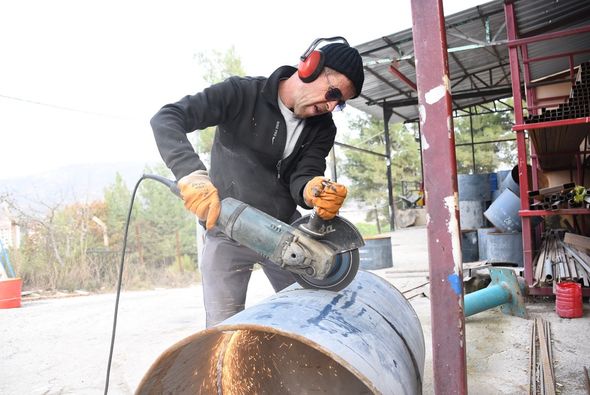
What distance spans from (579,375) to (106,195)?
15.9 m

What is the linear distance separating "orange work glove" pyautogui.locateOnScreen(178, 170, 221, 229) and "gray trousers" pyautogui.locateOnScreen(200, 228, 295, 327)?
0.45 meters

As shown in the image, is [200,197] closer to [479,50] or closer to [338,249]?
[338,249]

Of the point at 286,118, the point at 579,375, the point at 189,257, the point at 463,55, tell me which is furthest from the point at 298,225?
the point at 189,257

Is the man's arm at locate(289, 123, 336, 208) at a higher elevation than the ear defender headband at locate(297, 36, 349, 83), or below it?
below

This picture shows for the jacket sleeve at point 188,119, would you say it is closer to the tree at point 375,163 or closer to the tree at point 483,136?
the tree at point 483,136

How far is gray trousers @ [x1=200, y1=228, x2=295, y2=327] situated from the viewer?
2297 millimetres

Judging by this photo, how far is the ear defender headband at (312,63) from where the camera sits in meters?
1.99

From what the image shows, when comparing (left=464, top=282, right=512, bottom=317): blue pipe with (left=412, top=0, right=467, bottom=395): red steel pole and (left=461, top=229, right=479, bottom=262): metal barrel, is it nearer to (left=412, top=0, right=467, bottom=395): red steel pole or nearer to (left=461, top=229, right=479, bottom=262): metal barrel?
(left=412, top=0, right=467, bottom=395): red steel pole

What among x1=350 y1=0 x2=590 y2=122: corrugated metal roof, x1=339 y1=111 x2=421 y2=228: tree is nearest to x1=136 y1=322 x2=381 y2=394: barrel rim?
x1=350 y1=0 x2=590 y2=122: corrugated metal roof

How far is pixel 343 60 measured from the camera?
2.02 m

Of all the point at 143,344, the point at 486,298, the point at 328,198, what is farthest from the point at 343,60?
the point at 143,344

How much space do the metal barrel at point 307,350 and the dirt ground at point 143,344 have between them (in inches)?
32.5

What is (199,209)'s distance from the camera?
1825 mm

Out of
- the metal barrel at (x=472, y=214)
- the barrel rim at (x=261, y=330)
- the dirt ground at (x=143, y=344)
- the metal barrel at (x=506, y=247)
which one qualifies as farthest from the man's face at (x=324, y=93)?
the metal barrel at (x=472, y=214)
